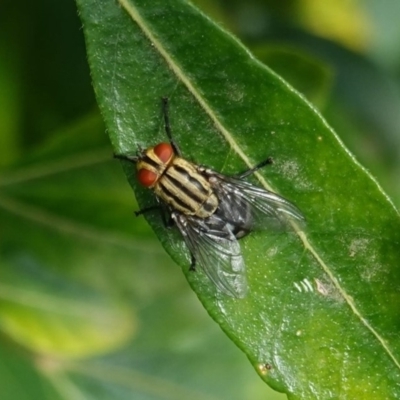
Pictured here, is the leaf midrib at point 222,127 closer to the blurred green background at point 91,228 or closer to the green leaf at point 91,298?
the blurred green background at point 91,228

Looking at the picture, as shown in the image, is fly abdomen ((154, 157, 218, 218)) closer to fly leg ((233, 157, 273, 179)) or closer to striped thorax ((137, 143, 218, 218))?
striped thorax ((137, 143, 218, 218))

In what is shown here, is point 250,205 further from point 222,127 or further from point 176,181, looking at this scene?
point 222,127

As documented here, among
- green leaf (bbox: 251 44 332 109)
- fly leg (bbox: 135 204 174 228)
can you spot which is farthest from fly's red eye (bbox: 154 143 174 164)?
green leaf (bbox: 251 44 332 109)

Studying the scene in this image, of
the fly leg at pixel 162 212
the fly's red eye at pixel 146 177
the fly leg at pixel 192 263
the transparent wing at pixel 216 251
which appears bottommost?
the transparent wing at pixel 216 251

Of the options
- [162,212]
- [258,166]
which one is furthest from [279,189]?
[162,212]

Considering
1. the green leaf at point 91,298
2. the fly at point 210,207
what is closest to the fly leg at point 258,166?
the fly at point 210,207
